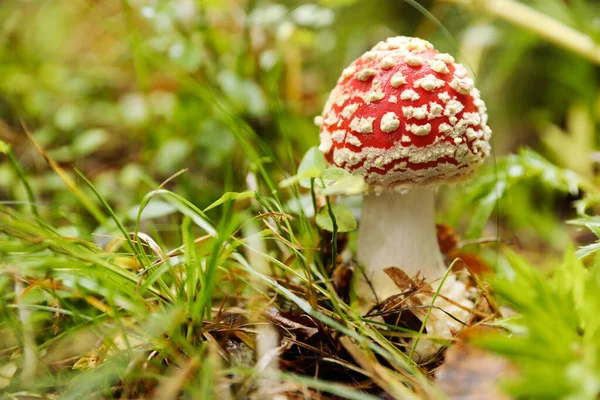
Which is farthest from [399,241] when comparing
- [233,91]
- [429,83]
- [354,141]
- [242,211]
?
[233,91]

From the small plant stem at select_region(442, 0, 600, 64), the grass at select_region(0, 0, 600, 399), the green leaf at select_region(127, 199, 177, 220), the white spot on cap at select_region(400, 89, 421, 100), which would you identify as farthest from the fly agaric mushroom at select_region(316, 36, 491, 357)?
the small plant stem at select_region(442, 0, 600, 64)

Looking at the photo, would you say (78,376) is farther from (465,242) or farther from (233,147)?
(233,147)

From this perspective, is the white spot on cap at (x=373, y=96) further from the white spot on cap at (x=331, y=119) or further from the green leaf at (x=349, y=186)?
the green leaf at (x=349, y=186)

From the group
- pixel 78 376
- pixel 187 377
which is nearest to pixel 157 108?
pixel 78 376

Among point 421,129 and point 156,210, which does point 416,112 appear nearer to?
point 421,129

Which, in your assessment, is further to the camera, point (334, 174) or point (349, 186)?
point (334, 174)

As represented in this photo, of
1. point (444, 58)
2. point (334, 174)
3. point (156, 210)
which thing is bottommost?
point (156, 210)
